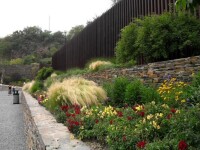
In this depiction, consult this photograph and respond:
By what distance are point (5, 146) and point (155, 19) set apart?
397cm

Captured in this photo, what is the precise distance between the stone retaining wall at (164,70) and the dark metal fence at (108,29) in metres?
1.17

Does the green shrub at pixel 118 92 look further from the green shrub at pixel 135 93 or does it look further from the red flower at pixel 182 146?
the red flower at pixel 182 146

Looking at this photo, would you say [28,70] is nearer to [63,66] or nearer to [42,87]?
[63,66]

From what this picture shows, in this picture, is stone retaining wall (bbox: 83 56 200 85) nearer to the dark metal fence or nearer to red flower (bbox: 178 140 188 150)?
the dark metal fence

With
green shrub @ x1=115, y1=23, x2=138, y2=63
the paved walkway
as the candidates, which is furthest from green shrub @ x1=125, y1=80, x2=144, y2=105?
the paved walkway

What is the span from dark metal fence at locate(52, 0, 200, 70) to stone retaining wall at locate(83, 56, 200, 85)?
117cm

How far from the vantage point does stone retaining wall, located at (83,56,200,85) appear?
4.34 m

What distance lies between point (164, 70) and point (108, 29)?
17.3ft

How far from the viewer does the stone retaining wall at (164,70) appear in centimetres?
434

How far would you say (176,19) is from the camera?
17.0ft

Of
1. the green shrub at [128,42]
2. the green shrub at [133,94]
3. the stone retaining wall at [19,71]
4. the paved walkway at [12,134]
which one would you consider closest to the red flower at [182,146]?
the green shrub at [133,94]

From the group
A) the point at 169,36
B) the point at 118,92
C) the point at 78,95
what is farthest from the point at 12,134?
the point at 169,36

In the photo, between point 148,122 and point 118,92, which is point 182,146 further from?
point 118,92

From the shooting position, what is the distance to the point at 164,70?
192 inches
